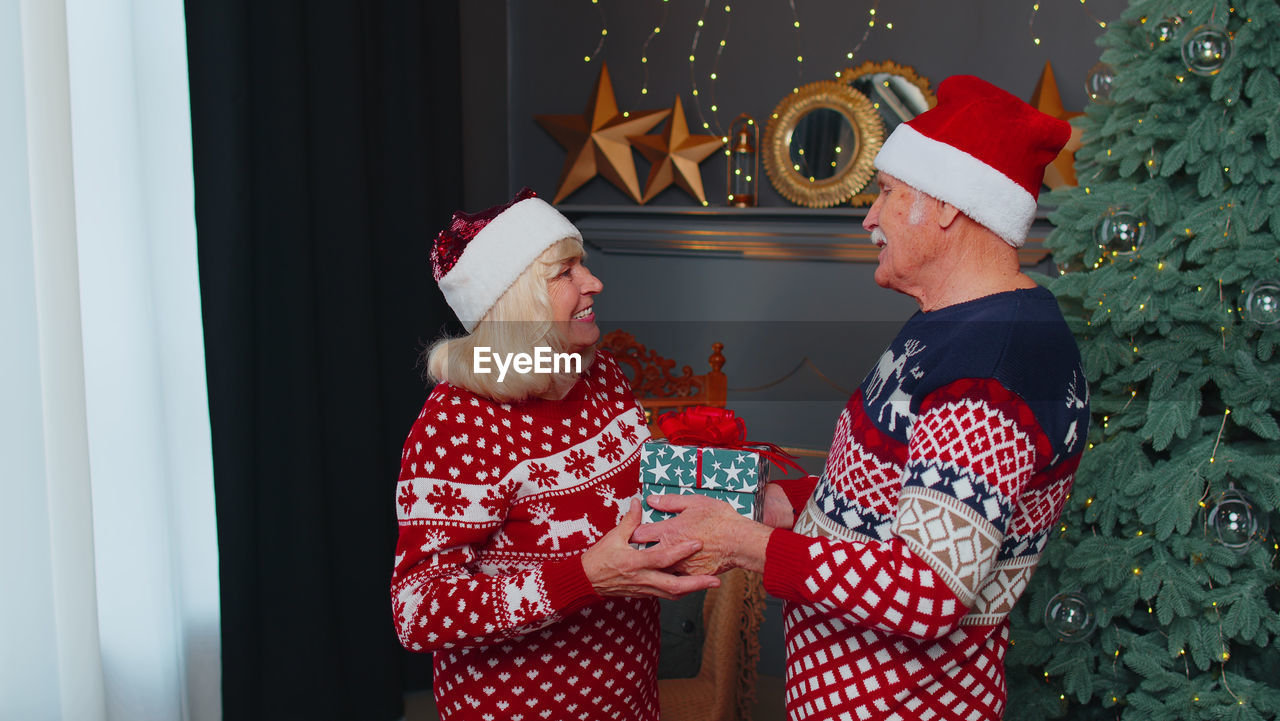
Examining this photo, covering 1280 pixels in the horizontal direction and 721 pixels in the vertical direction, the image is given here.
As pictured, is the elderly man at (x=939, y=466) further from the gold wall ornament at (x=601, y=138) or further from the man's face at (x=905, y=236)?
the gold wall ornament at (x=601, y=138)

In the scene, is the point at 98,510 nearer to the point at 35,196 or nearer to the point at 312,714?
the point at 35,196

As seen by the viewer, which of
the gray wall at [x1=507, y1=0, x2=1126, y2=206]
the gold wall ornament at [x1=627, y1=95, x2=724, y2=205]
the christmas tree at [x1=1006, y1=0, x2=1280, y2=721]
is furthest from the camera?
the gold wall ornament at [x1=627, y1=95, x2=724, y2=205]

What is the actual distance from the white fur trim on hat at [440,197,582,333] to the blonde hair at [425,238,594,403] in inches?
0.6

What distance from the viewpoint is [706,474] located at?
139 centimetres

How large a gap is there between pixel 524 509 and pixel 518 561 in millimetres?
84

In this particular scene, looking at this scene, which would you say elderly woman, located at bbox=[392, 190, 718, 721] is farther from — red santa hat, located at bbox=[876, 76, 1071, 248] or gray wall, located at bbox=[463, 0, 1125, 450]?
gray wall, located at bbox=[463, 0, 1125, 450]

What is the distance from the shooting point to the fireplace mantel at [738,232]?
3.81 m

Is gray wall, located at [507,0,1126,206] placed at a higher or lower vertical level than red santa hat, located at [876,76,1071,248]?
higher

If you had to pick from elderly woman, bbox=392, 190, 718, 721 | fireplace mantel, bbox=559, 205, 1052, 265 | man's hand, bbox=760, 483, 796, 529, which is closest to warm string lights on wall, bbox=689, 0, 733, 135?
fireplace mantel, bbox=559, 205, 1052, 265

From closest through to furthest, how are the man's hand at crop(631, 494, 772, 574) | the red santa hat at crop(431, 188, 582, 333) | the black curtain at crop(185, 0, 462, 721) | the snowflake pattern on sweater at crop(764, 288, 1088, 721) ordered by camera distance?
the snowflake pattern on sweater at crop(764, 288, 1088, 721), the man's hand at crop(631, 494, 772, 574), the red santa hat at crop(431, 188, 582, 333), the black curtain at crop(185, 0, 462, 721)

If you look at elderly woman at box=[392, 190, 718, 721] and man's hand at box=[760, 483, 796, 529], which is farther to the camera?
man's hand at box=[760, 483, 796, 529]

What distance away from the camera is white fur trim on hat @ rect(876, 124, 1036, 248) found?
4.16 feet

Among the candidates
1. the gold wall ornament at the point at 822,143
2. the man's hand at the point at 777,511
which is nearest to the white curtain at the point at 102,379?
the man's hand at the point at 777,511

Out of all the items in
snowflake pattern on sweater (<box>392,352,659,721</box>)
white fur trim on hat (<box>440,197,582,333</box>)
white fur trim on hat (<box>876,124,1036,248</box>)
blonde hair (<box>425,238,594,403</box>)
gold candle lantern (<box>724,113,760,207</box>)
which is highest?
gold candle lantern (<box>724,113,760,207</box>)
